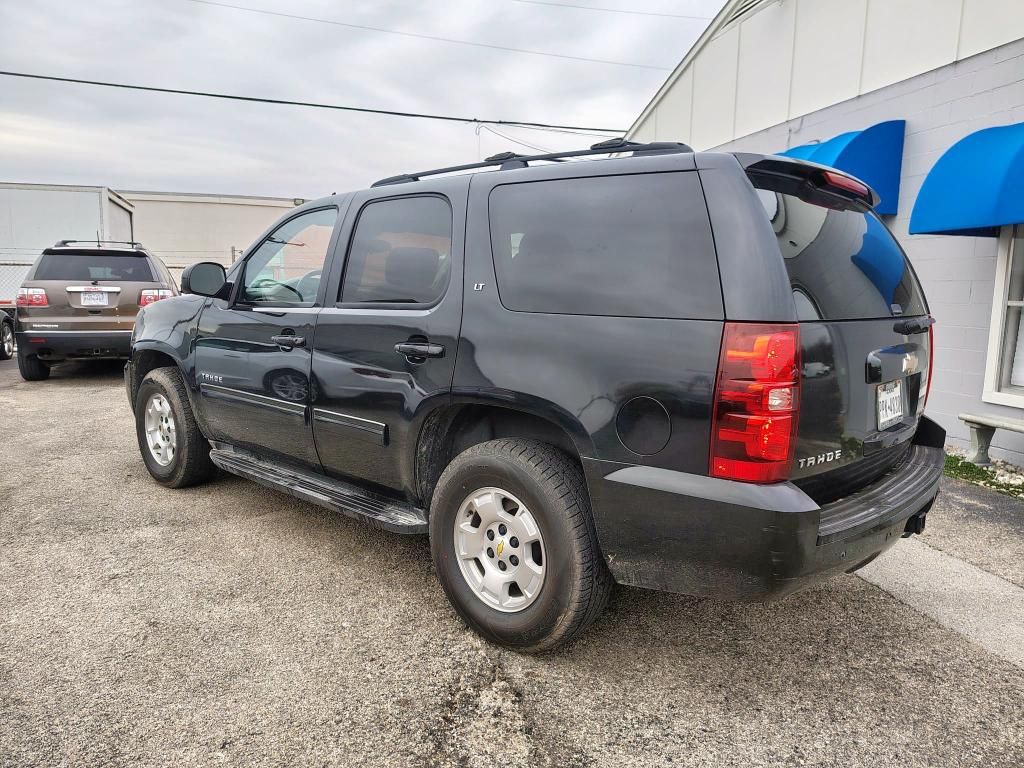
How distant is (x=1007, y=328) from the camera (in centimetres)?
612

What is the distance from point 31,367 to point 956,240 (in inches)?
447

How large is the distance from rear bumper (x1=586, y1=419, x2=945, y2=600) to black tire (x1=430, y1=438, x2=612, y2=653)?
0.10m

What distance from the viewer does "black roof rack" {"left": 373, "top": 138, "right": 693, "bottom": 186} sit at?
2.60 meters

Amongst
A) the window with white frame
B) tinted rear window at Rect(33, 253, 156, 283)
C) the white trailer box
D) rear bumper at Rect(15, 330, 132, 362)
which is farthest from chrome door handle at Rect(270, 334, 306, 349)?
the white trailer box

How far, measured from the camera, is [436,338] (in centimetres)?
289

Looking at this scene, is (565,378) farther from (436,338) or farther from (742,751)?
(742,751)

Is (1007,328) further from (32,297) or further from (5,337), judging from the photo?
(5,337)

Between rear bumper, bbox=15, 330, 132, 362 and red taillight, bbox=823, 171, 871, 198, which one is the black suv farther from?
rear bumper, bbox=15, 330, 132, 362

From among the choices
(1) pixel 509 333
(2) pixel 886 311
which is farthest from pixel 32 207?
(2) pixel 886 311

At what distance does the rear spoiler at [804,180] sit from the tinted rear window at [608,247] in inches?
9.2

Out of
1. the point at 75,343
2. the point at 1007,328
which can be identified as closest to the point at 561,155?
the point at 1007,328

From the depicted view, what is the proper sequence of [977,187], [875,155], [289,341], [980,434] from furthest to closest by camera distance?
[875,155]
[980,434]
[977,187]
[289,341]

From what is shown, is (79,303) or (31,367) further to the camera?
(31,367)

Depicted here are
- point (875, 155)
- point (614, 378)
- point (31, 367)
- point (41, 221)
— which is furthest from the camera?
point (41, 221)
